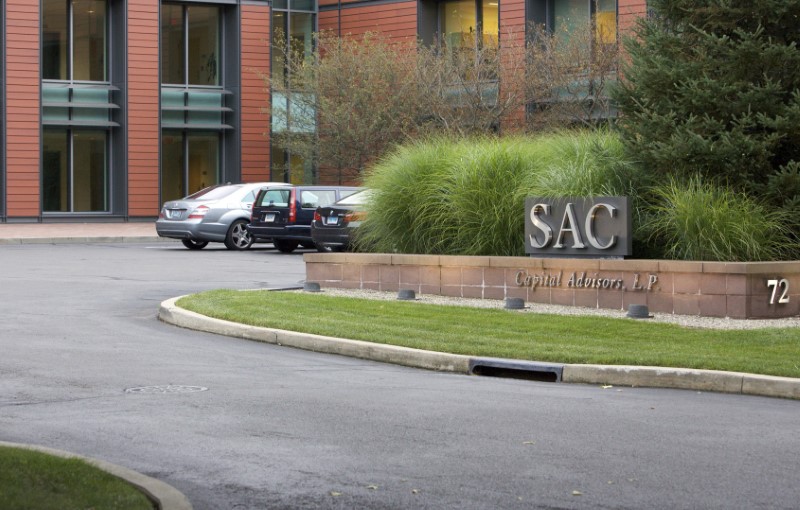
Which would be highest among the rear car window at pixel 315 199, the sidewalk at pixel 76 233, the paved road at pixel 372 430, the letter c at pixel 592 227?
the rear car window at pixel 315 199

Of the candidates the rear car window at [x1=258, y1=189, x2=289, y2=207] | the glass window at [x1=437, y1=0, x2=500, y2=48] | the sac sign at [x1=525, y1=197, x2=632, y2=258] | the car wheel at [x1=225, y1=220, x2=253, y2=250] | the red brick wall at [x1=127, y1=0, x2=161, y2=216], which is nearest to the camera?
the sac sign at [x1=525, y1=197, x2=632, y2=258]

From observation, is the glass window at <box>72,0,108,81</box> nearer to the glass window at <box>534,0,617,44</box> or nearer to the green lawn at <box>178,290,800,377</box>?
the glass window at <box>534,0,617,44</box>

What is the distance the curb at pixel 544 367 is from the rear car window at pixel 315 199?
13.9m

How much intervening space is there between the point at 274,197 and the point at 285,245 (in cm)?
115

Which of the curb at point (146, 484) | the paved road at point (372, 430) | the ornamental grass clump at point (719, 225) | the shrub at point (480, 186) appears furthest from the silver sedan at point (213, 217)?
the curb at point (146, 484)

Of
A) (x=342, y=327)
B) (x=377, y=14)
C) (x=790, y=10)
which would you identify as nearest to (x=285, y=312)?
(x=342, y=327)

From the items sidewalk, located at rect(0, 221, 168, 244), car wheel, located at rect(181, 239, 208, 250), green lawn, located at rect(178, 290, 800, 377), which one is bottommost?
green lawn, located at rect(178, 290, 800, 377)

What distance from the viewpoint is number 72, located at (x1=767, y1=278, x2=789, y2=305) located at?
14164 millimetres

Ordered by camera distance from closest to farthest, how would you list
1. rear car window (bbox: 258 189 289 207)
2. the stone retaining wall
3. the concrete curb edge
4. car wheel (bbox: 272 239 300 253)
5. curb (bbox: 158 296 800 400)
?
curb (bbox: 158 296 800 400), the concrete curb edge, the stone retaining wall, rear car window (bbox: 258 189 289 207), car wheel (bbox: 272 239 300 253)

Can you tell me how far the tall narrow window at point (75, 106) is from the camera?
136 feet

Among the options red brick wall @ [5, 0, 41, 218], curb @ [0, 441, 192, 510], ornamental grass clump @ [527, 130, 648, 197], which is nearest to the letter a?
ornamental grass clump @ [527, 130, 648, 197]

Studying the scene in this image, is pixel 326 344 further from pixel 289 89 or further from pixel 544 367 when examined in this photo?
pixel 289 89

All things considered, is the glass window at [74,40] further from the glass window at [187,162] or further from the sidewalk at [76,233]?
the sidewalk at [76,233]

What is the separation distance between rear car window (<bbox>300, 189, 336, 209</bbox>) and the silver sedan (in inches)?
72.5
